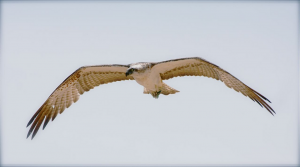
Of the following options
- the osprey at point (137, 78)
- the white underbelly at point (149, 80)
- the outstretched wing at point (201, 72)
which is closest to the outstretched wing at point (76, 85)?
the osprey at point (137, 78)

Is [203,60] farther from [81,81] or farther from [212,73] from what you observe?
[81,81]

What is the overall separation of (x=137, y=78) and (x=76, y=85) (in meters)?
2.06

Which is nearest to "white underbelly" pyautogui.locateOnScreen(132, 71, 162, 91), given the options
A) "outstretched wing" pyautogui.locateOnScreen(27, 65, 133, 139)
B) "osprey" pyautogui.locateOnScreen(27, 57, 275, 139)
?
"osprey" pyautogui.locateOnScreen(27, 57, 275, 139)

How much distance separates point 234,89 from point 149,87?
2.35 metres

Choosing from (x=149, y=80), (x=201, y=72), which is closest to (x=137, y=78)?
(x=149, y=80)

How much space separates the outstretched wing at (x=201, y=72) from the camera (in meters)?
9.72

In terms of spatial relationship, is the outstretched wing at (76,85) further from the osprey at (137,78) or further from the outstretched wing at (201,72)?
the outstretched wing at (201,72)

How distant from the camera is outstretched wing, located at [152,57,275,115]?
9.72 meters

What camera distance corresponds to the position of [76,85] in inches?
430

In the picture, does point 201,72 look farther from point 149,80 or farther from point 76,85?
point 76,85

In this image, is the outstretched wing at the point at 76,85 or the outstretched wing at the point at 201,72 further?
the outstretched wing at the point at 76,85

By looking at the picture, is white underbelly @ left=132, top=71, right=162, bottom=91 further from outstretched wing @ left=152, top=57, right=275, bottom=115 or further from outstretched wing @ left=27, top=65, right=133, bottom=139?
outstretched wing @ left=27, top=65, right=133, bottom=139

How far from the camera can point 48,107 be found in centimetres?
1070

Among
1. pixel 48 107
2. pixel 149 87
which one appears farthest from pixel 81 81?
pixel 149 87
